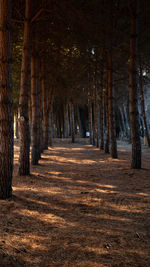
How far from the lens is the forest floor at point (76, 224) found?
2.57m

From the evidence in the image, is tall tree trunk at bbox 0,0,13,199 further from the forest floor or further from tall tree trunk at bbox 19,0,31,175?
tall tree trunk at bbox 19,0,31,175

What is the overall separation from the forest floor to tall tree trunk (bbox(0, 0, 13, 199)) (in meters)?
0.57

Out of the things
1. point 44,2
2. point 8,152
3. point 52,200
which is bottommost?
point 52,200

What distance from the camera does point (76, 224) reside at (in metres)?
3.62

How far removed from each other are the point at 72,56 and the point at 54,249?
14.1m

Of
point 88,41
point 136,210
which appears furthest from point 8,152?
point 88,41

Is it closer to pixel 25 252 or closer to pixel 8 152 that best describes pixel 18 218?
pixel 25 252

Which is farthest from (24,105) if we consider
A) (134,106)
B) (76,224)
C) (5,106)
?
(76,224)

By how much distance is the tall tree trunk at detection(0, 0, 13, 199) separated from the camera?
4.81 meters

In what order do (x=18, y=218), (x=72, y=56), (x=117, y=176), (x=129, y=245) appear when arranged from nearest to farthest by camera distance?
1. (x=129, y=245)
2. (x=18, y=218)
3. (x=117, y=176)
4. (x=72, y=56)

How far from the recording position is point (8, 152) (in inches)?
191

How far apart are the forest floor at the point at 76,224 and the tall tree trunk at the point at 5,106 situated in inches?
22.5

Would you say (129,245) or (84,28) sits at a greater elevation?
(84,28)

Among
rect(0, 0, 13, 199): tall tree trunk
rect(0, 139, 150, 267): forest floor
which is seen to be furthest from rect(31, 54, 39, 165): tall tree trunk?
rect(0, 0, 13, 199): tall tree trunk
